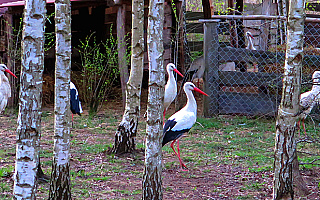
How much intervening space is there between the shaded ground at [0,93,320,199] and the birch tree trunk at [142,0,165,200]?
0.86 meters

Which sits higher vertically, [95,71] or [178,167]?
[95,71]

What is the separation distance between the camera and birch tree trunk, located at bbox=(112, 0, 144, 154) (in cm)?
602

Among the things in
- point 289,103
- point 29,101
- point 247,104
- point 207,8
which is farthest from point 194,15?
point 29,101

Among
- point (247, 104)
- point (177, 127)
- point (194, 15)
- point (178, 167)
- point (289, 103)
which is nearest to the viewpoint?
point (289, 103)

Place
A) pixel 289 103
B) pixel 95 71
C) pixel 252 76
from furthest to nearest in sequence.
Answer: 1. pixel 95 71
2. pixel 252 76
3. pixel 289 103

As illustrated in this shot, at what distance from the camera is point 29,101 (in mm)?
2936

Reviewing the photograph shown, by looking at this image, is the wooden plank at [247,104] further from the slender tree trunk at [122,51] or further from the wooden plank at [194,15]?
the wooden plank at [194,15]

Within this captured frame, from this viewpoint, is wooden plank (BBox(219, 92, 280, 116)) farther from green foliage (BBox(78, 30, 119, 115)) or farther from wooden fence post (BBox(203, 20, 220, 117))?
green foliage (BBox(78, 30, 119, 115))

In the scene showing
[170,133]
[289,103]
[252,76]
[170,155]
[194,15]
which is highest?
[194,15]

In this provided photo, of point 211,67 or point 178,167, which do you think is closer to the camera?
point 178,167

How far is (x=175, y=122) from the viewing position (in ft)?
20.6

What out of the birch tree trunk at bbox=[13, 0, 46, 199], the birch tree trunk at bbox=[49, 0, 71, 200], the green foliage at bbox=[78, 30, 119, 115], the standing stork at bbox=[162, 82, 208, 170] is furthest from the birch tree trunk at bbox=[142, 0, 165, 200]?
the green foliage at bbox=[78, 30, 119, 115]

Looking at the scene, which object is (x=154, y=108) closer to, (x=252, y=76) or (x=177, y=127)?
(x=177, y=127)

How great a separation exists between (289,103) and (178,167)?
2629 millimetres
